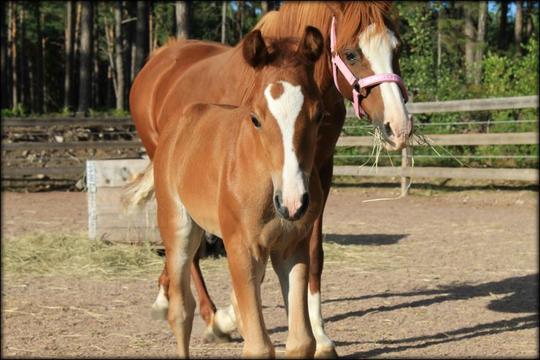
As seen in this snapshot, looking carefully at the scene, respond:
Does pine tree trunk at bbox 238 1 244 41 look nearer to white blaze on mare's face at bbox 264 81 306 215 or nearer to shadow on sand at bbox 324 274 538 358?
shadow on sand at bbox 324 274 538 358

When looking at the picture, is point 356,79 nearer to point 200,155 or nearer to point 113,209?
point 200,155

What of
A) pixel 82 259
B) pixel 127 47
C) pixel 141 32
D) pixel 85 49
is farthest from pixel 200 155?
pixel 127 47

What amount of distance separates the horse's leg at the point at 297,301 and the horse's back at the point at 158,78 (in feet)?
10.6

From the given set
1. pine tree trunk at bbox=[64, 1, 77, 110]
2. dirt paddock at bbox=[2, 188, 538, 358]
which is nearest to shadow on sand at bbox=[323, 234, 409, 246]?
dirt paddock at bbox=[2, 188, 538, 358]

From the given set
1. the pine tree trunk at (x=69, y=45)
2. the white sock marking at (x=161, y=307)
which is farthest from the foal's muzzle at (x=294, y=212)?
the pine tree trunk at (x=69, y=45)

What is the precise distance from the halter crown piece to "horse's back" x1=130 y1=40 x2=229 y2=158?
2.09 m

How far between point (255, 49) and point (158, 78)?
356cm

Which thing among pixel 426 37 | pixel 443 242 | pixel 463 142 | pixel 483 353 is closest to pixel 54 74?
pixel 426 37

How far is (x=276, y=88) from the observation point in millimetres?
2998

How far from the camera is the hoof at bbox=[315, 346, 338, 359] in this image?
14.7 ft

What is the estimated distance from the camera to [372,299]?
240 inches

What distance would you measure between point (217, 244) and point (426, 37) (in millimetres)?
10775

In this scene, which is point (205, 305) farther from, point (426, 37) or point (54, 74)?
point (54, 74)

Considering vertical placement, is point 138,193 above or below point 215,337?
above
